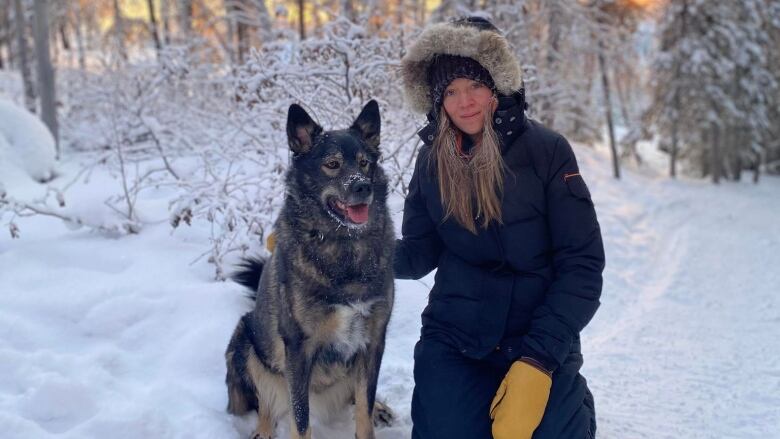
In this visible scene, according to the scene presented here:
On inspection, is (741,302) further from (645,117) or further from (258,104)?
(645,117)

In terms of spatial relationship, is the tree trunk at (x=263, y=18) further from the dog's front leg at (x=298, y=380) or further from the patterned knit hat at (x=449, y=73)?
the dog's front leg at (x=298, y=380)

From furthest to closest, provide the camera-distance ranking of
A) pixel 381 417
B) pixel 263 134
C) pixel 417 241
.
→ pixel 263 134 < pixel 381 417 < pixel 417 241

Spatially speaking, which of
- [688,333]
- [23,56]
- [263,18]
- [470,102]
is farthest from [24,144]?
[23,56]

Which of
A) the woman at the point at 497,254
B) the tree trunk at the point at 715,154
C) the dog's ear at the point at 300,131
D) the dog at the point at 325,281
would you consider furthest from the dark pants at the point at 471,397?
the tree trunk at the point at 715,154

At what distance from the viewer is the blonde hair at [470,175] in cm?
264

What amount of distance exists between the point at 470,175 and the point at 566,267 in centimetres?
59

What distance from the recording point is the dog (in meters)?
2.57

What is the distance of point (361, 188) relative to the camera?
8.44 feet

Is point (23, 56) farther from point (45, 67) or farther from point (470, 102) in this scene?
point (470, 102)

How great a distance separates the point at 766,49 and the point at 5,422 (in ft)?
61.2

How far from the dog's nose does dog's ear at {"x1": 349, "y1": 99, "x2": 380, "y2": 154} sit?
326 mm

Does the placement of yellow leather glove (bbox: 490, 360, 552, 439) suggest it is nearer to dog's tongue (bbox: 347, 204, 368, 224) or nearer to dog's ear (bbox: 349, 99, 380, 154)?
dog's tongue (bbox: 347, 204, 368, 224)

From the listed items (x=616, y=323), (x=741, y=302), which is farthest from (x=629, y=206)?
(x=616, y=323)

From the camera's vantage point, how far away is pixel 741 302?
17.9 feet
